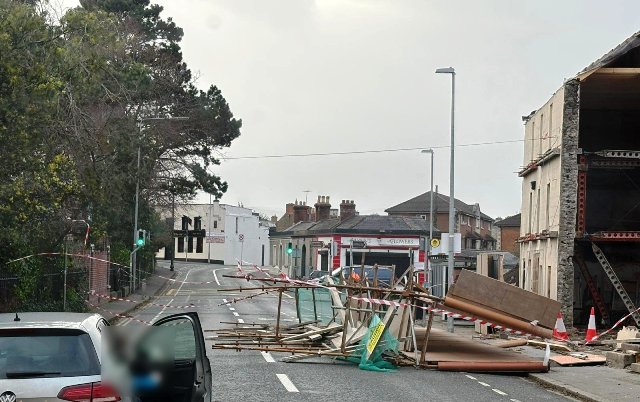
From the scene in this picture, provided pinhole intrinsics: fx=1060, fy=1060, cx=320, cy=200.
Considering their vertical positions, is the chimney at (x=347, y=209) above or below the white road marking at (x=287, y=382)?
above

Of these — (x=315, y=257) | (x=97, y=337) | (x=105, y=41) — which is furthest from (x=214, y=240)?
(x=97, y=337)

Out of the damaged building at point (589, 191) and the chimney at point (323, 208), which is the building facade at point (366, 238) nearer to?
the chimney at point (323, 208)

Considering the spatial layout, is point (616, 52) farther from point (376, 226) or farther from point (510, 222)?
point (510, 222)

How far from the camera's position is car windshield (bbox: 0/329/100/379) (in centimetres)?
787

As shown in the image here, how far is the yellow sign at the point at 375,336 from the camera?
64.5ft

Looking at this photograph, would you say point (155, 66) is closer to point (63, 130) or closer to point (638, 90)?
point (638, 90)

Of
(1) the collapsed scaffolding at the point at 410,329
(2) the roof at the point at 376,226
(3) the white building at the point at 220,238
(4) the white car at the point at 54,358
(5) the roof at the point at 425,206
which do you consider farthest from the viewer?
(3) the white building at the point at 220,238

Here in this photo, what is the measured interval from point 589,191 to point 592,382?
70.2 ft

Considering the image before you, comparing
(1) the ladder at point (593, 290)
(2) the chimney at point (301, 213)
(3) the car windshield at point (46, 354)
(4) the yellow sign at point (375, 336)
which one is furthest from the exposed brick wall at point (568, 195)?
(2) the chimney at point (301, 213)

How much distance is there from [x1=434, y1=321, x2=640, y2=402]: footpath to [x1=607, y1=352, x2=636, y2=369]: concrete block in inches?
7.0

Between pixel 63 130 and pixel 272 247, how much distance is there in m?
91.6

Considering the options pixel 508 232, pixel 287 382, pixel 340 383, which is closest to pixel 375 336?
pixel 340 383

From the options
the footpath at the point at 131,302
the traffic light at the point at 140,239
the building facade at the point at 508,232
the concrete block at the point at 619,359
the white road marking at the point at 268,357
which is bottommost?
the footpath at the point at 131,302

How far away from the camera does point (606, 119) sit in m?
38.7
